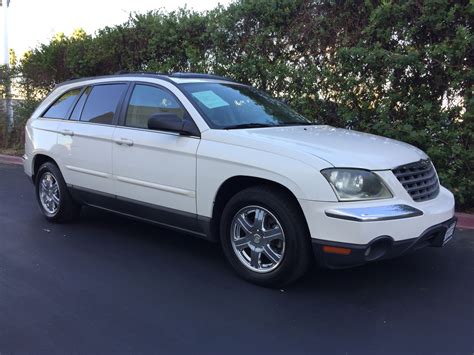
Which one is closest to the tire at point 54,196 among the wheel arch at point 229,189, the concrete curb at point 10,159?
the wheel arch at point 229,189

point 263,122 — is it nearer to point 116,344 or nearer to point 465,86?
point 116,344

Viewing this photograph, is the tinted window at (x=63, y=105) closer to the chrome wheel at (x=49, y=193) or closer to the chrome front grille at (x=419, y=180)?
the chrome wheel at (x=49, y=193)

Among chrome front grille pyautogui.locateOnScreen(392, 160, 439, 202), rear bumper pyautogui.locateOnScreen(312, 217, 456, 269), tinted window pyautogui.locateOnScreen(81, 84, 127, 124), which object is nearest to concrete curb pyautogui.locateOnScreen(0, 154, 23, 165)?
tinted window pyautogui.locateOnScreen(81, 84, 127, 124)

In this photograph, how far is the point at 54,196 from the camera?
601 centimetres

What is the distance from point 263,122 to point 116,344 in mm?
2415

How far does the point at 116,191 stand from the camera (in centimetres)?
508

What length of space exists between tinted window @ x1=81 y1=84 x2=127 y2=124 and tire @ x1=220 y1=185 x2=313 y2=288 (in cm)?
190

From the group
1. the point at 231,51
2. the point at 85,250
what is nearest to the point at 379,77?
the point at 231,51

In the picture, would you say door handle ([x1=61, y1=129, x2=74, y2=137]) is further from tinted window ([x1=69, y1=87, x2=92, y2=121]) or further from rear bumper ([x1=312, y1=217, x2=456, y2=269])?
rear bumper ([x1=312, y1=217, x2=456, y2=269])

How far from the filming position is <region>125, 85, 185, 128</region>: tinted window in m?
4.73

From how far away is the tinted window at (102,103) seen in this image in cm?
527

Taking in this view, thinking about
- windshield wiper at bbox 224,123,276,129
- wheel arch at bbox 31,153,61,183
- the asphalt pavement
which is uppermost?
windshield wiper at bbox 224,123,276,129

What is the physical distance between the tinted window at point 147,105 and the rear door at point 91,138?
209mm

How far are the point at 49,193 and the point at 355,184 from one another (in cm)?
393
